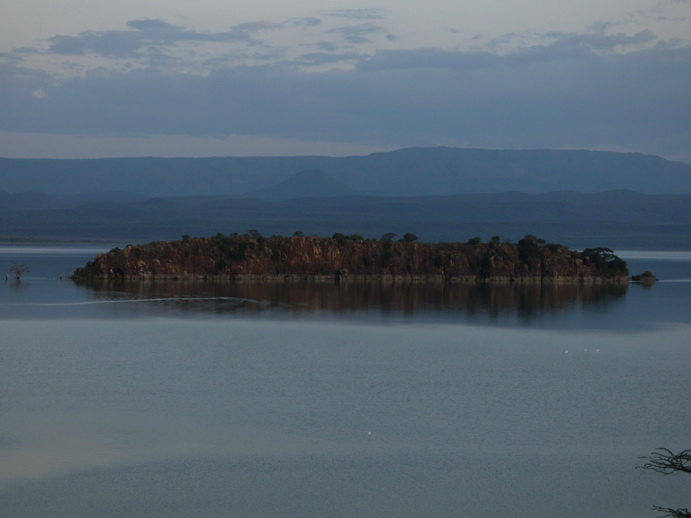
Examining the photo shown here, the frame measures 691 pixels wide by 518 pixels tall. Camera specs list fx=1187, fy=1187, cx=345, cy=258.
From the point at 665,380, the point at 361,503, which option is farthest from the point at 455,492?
the point at 665,380

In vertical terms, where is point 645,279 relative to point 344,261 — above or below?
below

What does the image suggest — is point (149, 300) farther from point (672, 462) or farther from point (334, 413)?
point (672, 462)

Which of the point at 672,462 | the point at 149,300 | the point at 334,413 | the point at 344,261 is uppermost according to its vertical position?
the point at 344,261

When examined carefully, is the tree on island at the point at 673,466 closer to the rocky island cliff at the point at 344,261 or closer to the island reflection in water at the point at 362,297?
the island reflection in water at the point at 362,297

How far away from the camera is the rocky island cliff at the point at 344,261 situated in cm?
4791

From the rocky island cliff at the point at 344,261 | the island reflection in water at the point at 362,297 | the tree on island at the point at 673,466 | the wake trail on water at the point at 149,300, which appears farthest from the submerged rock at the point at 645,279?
the tree on island at the point at 673,466

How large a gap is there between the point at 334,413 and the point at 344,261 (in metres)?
31.2

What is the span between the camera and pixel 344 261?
1948 inches

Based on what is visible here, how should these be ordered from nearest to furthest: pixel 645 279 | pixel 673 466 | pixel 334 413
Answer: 1. pixel 673 466
2. pixel 334 413
3. pixel 645 279

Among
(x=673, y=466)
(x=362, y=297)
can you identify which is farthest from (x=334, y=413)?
(x=362, y=297)

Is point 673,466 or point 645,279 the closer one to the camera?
point 673,466

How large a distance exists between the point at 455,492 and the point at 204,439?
3.94 m

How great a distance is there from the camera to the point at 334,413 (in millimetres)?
18375

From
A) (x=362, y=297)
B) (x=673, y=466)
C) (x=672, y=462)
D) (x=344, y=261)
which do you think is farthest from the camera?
(x=344, y=261)
